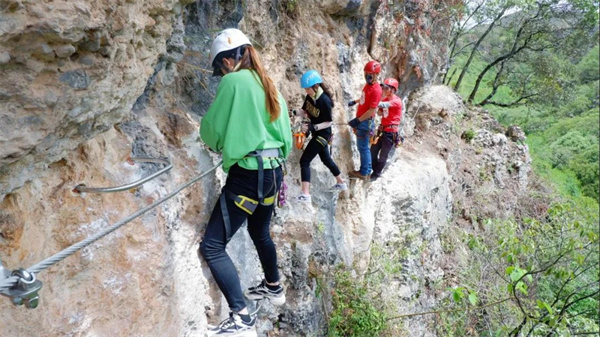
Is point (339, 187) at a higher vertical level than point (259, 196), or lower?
lower

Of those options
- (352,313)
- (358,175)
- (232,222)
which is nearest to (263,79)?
(232,222)

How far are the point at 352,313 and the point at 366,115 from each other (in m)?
2.62

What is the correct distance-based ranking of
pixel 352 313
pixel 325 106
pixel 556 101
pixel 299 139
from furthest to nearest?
pixel 556 101 < pixel 352 313 < pixel 299 139 < pixel 325 106

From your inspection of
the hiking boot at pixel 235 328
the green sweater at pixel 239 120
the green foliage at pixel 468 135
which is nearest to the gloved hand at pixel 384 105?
the green sweater at pixel 239 120

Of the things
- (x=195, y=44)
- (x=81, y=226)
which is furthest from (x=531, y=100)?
(x=81, y=226)

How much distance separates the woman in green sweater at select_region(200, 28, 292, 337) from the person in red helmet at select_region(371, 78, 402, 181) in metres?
3.74

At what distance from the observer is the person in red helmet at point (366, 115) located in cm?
565

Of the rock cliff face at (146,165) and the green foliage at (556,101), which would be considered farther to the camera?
the green foliage at (556,101)

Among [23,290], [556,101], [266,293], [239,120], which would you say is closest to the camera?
[23,290]

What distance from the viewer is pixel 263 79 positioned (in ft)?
8.70

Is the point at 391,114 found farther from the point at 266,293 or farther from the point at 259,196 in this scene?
the point at 259,196

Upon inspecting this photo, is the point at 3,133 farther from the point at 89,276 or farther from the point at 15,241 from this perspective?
the point at 89,276

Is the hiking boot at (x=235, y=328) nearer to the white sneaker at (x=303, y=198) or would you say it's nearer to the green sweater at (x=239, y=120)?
the green sweater at (x=239, y=120)

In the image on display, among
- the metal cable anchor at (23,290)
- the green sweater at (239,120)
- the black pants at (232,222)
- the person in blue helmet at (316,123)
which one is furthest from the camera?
the person in blue helmet at (316,123)
